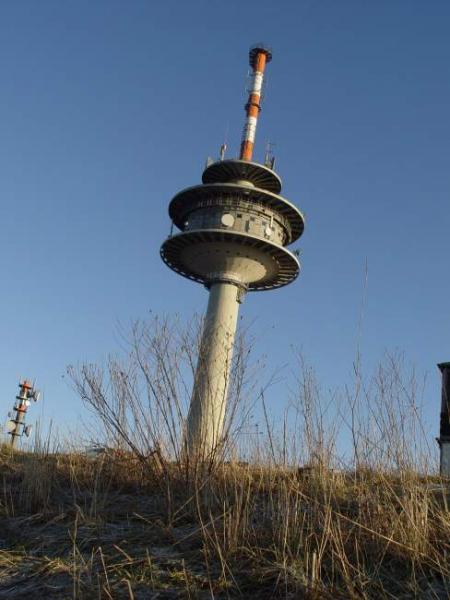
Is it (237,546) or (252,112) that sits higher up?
(252,112)

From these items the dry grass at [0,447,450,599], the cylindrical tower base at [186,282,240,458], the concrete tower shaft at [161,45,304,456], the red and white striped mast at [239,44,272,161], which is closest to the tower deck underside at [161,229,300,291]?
the concrete tower shaft at [161,45,304,456]

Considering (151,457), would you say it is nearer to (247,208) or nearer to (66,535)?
(66,535)

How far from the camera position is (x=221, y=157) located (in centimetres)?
3881

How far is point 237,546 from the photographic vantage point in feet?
11.8

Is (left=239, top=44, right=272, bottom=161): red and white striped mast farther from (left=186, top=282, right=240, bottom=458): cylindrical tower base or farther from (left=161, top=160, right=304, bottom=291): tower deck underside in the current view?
(left=186, top=282, right=240, bottom=458): cylindrical tower base

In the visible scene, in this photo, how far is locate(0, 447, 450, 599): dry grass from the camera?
10.3 feet

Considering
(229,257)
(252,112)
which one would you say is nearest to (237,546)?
(229,257)

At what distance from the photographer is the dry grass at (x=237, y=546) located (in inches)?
124

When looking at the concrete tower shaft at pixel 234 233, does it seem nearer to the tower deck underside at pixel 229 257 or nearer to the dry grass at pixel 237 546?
the tower deck underside at pixel 229 257

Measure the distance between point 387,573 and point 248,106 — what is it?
125 feet

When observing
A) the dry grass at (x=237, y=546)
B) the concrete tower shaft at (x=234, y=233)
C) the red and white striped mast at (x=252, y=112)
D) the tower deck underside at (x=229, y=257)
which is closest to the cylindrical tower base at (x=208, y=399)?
the dry grass at (x=237, y=546)

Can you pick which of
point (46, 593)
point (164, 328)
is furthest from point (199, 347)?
point (46, 593)

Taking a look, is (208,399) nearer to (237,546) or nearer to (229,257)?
(237,546)

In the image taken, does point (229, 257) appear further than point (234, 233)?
Yes
